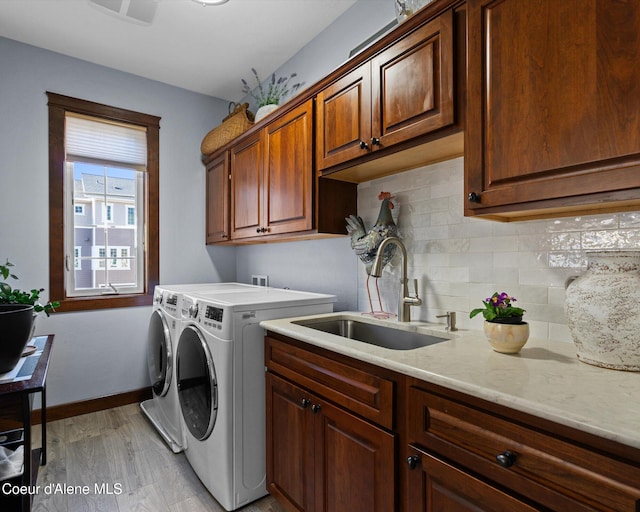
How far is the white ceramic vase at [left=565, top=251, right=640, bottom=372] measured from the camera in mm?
918

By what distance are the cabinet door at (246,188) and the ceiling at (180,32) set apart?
688 millimetres

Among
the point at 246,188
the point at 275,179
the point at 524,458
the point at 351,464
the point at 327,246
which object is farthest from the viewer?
the point at 246,188

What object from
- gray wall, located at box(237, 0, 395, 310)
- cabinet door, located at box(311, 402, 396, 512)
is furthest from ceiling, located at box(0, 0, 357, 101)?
cabinet door, located at box(311, 402, 396, 512)

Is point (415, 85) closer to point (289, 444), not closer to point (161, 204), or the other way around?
point (289, 444)

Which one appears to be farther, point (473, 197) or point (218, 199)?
point (218, 199)

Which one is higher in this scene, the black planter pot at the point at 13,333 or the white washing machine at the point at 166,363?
the black planter pot at the point at 13,333

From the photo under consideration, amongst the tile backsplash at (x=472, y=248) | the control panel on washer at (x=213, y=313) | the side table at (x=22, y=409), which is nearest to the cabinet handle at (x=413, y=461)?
the tile backsplash at (x=472, y=248)

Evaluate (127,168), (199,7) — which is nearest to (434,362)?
(199,7)

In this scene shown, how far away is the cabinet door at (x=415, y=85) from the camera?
125cm

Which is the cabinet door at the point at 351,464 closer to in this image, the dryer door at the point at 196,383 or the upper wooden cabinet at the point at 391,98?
the dryer door at the point at 196,383

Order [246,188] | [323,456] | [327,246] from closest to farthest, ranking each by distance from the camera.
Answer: [323,456], [327,246], [246,188]

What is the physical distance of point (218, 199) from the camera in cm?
305

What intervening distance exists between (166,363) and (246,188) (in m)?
1.30

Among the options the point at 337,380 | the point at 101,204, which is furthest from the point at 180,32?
the point at 337,380
